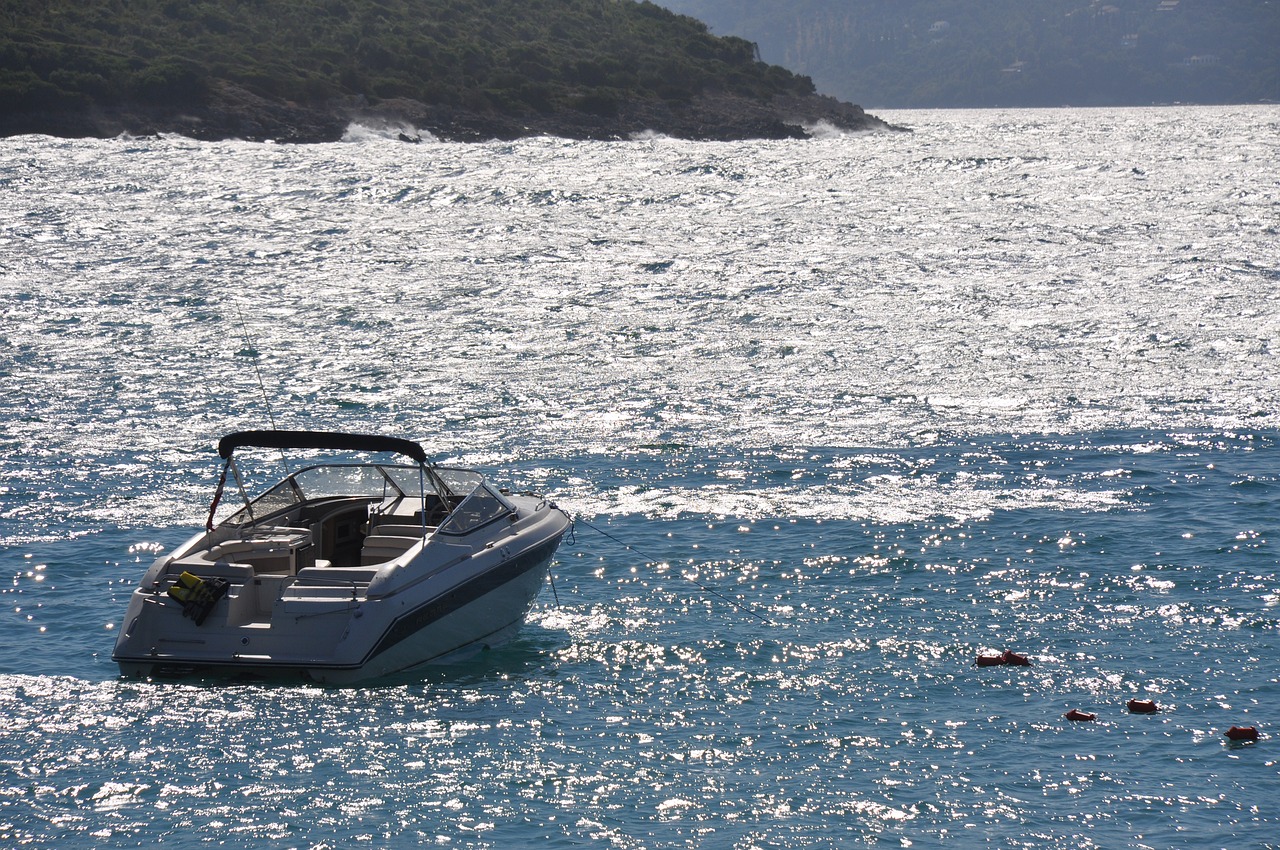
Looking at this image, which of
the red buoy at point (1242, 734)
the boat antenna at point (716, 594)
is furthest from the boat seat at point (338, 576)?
the red buoy at point (1242, 734)

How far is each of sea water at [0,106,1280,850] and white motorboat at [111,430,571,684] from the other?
0.46 metres

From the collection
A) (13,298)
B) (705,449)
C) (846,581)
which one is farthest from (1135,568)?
(13,298)

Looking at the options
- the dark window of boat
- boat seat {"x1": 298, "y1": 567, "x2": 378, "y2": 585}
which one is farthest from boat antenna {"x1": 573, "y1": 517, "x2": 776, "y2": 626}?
boat seat {"x1": 298, "y1": 567, "x2": 378, "y2": 585}

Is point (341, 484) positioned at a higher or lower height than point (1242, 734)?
higher

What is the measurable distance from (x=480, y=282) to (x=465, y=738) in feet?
115

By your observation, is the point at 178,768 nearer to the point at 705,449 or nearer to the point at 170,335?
the point at 705,449

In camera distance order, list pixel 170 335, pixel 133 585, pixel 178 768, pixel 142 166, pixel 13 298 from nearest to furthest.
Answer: pixel 178 768, pixel 133 585, pixel 170 335, pixel 13 298, pixel 142 166

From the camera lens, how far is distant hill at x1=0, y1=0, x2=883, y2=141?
86.8 meters

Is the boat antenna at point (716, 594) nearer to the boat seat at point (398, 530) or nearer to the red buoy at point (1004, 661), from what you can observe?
the red buoy at point (1004, 661)

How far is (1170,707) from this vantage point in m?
14.5

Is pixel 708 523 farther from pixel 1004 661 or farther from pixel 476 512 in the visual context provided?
pixel 1004 661

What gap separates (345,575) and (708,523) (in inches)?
301

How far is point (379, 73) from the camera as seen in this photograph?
338ft

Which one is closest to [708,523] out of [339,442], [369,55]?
[339,442]
